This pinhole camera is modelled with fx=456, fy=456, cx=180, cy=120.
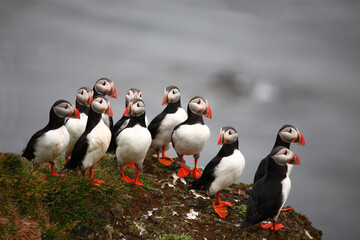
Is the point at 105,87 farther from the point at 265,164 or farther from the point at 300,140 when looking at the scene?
the point at 300,140

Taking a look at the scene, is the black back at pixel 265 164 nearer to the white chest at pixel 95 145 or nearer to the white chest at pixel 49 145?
the white chest at pixel 95 145

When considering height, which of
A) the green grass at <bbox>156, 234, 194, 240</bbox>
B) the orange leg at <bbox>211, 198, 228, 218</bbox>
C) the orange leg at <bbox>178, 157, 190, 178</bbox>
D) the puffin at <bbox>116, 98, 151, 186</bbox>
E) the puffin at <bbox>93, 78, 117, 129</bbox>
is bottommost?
the green grass at <bbox>156, 234, 194, 240</bbox>

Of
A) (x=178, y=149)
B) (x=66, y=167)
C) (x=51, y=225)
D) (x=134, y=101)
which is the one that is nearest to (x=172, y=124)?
(x=178, y=149)

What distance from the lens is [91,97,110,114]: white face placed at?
25.2 feet

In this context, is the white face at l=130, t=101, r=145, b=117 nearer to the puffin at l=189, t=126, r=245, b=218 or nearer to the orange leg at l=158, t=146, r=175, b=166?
the puffin at l=189, t=126, r=245, b=218

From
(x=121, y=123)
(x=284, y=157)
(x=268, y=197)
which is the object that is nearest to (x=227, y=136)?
(x=284, y=157)

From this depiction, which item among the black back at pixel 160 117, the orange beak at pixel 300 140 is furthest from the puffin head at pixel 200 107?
A: the orange beak at pixel 300 140

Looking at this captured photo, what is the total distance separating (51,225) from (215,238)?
9.22 ft

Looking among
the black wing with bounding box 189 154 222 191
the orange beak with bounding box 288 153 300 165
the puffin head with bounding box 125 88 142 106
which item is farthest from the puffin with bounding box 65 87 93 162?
the orange beak with bounding box 288 153 300 165

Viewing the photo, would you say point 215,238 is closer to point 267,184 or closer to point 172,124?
point 267,184

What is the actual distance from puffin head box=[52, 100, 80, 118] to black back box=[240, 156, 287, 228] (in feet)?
11.1

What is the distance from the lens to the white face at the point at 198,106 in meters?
9.02

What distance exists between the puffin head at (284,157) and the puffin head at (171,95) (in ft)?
8.93

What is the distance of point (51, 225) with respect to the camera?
6.93 meters
